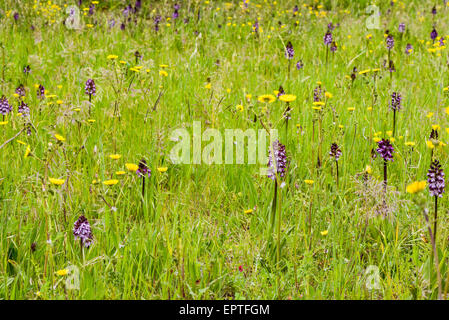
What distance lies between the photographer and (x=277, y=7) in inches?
264

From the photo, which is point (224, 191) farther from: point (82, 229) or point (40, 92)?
point (40, 92)

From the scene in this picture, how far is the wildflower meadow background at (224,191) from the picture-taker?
5.73 feet

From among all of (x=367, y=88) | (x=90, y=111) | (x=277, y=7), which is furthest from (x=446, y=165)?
(x=277, y=7)

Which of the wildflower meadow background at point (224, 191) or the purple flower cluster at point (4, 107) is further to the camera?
the purple flower cluster at point (4, 107)

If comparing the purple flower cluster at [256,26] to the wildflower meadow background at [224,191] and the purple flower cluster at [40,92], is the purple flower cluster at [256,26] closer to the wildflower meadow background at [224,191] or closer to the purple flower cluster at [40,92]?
the wildflower meadow background at [224,191]

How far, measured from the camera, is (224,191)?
240 centimetres

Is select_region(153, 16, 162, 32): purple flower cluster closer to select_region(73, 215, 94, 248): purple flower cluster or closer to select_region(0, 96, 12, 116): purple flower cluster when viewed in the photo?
select_region(0, 96, 12, 116): purple flower cluster

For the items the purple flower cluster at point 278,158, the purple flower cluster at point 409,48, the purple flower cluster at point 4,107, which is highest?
the purple flower cluster at point 409,48

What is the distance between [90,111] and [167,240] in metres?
1.59

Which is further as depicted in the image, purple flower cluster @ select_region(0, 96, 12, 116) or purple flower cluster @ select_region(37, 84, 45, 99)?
purple flower cluster @ select_region(37, 84, 45, 99)

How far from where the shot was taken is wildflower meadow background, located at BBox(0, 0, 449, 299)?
1745 mm

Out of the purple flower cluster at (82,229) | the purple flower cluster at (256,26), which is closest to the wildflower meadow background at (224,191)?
the purple flower cluster at (82,229)

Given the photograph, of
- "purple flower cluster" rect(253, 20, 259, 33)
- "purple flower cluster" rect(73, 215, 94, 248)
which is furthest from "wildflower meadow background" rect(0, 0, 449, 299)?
"purple flower cluster" rect(253, 20, 259, 33)
